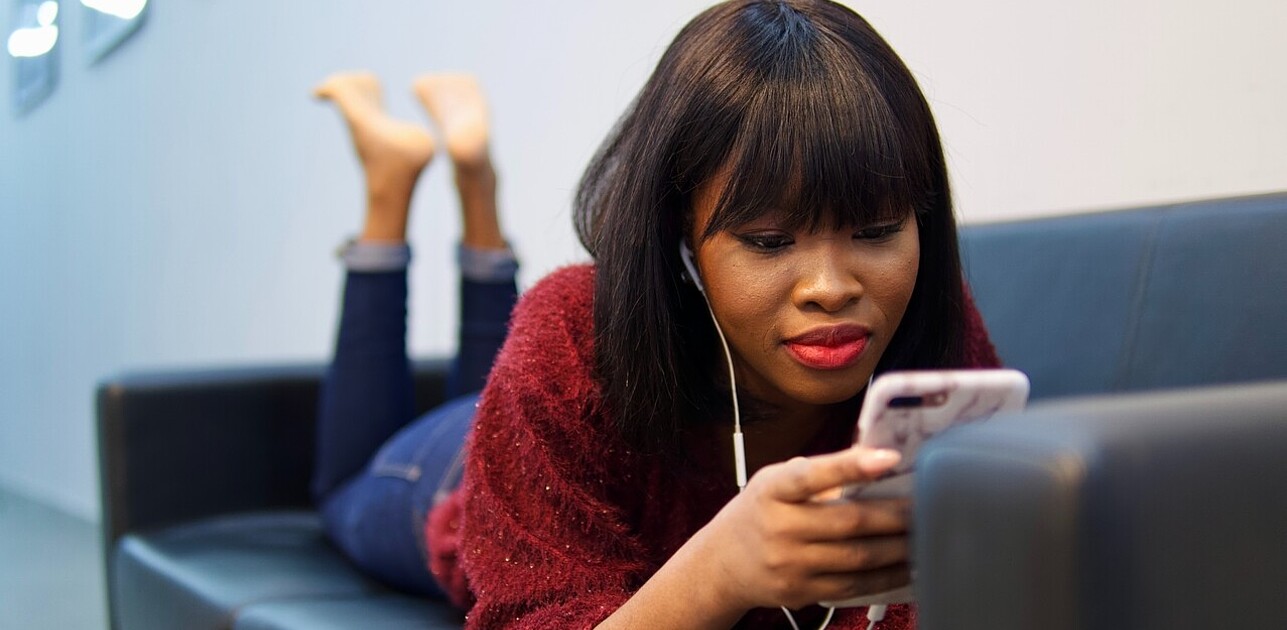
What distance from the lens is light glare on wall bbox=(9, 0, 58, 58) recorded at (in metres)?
3.60

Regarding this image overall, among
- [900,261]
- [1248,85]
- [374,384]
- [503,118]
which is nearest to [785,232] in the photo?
[900,261]

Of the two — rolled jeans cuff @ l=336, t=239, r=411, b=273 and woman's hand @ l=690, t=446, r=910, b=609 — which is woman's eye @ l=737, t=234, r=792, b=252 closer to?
woman's hand @ l=690, t=446, r=910, b=609

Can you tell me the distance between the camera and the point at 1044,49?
1.20 metres

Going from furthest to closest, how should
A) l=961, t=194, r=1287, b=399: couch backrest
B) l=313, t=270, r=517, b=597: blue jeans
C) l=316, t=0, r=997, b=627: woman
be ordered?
l=313, t=270, r=517, b=597: blue jeans
l=961, t=194, r=1287, b=399: couch backrest
l=316, t=0, r=997, b=627: woman

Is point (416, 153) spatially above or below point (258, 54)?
below

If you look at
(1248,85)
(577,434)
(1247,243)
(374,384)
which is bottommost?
(374,384)

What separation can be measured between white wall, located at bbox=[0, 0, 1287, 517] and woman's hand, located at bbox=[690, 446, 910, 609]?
25.3 inches

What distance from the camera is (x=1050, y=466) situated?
1.44 ft

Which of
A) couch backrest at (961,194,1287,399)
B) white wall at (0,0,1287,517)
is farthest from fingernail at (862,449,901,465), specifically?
white wall at (0,0,1287,517)

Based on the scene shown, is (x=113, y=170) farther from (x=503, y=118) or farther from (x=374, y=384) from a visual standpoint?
(x=374, y=384)

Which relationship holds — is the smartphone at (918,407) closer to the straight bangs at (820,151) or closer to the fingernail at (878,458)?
the fingernail at (878,458)

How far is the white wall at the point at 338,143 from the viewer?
3.64 ft

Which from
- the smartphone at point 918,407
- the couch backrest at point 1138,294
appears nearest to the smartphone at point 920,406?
the smartphone at point 918,407

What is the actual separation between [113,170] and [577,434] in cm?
313
